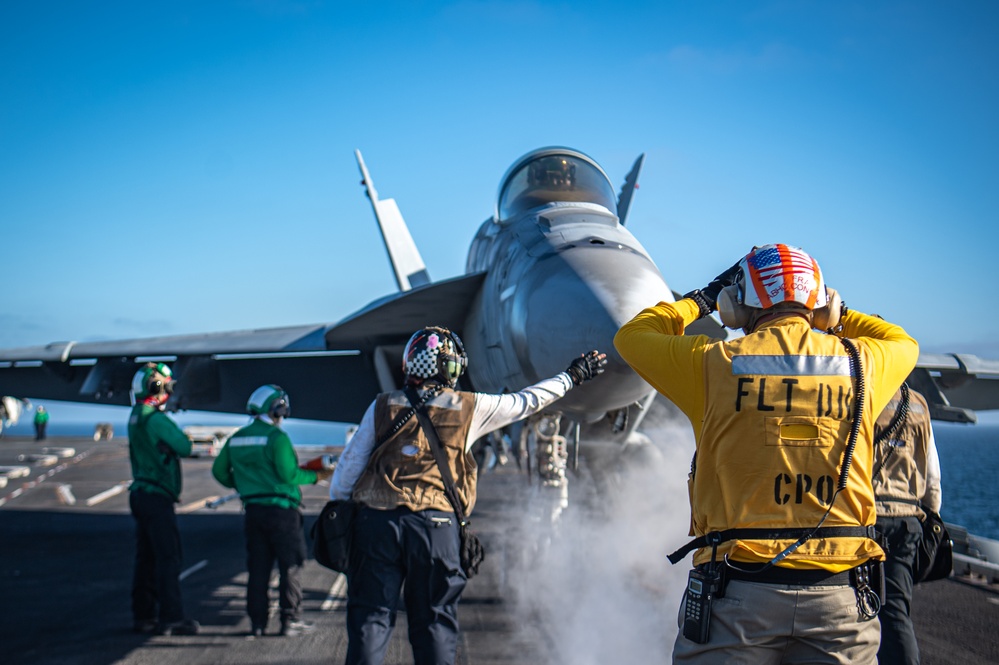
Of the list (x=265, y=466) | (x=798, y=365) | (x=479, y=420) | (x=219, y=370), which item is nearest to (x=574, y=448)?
(x=479, y=420)

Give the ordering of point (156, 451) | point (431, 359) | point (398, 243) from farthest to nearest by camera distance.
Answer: point (398, 243), point (156, 451), point (431, 359)

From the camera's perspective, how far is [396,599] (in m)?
3.46

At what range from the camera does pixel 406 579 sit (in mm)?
3475

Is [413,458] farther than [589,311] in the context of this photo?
A: No

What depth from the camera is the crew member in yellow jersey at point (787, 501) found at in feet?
7.20

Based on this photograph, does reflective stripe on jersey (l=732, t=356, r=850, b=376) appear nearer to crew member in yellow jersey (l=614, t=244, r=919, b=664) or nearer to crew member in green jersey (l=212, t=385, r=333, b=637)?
crew member in yellow jersey (l=614, t=244, r=919, b=664)

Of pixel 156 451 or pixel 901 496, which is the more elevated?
pixel 156 451

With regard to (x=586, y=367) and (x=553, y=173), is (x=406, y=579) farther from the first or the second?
(x=553, y=173)

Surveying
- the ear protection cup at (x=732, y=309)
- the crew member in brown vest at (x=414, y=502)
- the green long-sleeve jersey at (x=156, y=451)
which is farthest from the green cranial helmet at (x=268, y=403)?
the ear protection cup at (x=732, y=309)

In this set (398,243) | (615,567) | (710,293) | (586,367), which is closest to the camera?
(710,293)

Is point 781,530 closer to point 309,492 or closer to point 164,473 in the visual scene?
point 164,473

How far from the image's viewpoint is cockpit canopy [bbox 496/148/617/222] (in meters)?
6.82

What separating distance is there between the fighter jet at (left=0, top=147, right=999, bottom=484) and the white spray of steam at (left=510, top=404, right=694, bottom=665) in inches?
28.3

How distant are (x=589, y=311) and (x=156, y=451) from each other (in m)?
4.07
